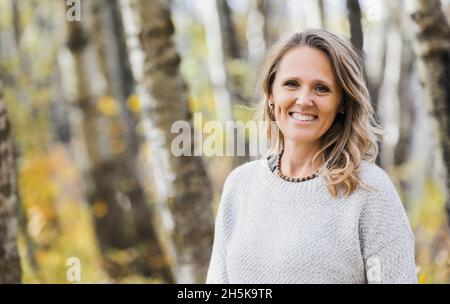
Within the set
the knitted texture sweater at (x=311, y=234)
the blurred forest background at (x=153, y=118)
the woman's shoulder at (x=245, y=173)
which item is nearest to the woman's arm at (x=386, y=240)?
the knitted texture sweater at (x=311, y=234)

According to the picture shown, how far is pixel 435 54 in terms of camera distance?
15.5 ft

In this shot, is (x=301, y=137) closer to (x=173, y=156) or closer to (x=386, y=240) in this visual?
(x=386, y=240)

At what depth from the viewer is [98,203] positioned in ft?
31.1

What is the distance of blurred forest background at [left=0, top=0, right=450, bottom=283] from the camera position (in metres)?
4.82

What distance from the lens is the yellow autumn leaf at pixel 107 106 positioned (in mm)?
8875

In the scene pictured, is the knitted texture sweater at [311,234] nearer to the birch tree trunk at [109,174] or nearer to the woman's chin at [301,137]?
the woman's chin at [301,137]

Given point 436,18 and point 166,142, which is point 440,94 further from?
point 166,142

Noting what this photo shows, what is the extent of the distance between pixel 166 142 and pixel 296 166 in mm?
2323

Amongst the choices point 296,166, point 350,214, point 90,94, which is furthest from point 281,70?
point 90,94

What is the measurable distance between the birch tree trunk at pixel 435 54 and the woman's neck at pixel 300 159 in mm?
2304

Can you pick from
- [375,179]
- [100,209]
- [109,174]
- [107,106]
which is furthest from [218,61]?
[375,179]

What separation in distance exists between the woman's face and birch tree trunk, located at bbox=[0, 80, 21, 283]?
7.48 ft

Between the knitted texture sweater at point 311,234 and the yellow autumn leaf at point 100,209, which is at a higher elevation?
the knitted texture sweater at point 311,234
